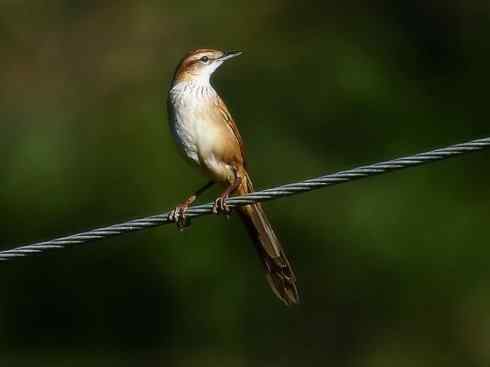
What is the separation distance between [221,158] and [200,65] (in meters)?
1.11

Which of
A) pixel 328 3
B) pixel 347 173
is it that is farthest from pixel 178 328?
pixel 347 173

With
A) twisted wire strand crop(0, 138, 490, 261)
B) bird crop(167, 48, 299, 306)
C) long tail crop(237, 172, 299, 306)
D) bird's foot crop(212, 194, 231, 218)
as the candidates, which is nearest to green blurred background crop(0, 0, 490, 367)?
bird crop(167, 48, 299, 306)

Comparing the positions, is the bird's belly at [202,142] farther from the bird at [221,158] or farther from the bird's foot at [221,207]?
the bird's foot at [221,207]

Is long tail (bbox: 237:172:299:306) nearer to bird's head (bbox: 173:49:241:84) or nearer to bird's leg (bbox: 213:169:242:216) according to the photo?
bird's leg (bbox: 213:169:242:216)

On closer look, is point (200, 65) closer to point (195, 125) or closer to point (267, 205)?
point (195, 125)

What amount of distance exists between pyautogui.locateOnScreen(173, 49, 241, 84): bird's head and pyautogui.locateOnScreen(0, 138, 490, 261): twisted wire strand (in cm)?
249

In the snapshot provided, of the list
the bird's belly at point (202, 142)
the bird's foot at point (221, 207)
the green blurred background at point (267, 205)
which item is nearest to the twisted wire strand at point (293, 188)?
the bird's foot at point (221, 207)

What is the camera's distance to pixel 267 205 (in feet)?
56.2

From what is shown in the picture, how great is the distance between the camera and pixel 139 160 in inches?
715

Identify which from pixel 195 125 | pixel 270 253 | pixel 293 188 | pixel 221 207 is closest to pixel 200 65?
pixel 195 125

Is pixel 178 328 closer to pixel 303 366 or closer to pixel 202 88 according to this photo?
pixel 303 366

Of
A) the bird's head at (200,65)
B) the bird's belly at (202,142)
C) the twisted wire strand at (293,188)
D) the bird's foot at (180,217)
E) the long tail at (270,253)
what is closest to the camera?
the twisted wire strand at (293,188)

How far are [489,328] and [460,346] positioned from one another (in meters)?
0.49

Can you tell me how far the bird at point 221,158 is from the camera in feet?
33.4
